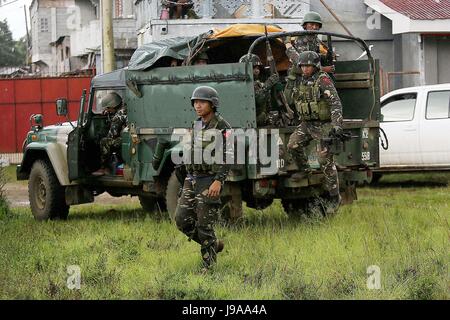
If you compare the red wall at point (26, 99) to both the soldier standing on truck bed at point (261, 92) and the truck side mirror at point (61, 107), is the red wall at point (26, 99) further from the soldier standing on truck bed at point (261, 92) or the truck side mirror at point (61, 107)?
the soldier standing on truck bed at point (261, 92)

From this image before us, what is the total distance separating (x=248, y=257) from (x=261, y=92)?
246 centimetres

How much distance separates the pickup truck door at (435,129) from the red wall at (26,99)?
42.5ft

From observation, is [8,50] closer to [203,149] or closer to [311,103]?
[311,103]

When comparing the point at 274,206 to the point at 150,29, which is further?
the point at 150,29

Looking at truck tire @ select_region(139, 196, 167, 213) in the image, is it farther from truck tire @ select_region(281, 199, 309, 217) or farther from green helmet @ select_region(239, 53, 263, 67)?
green helmet @ select_region(239, 53, 263, 67)

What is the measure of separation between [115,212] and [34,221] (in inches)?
55.1

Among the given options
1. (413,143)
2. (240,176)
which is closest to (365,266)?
(240,176)

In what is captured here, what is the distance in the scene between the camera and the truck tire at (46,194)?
13.3 metres

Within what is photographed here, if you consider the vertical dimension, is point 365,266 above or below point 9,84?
below

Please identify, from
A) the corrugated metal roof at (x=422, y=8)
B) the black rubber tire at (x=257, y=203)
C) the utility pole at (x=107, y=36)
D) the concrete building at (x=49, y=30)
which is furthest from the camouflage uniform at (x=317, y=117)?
the concrete building at (x=49, y=30)

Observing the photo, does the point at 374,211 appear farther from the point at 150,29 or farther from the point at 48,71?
the point at 48,71

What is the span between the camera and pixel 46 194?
13305 millimetres

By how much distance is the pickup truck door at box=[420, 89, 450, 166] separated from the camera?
1560cm

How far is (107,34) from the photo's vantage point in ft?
65.4
